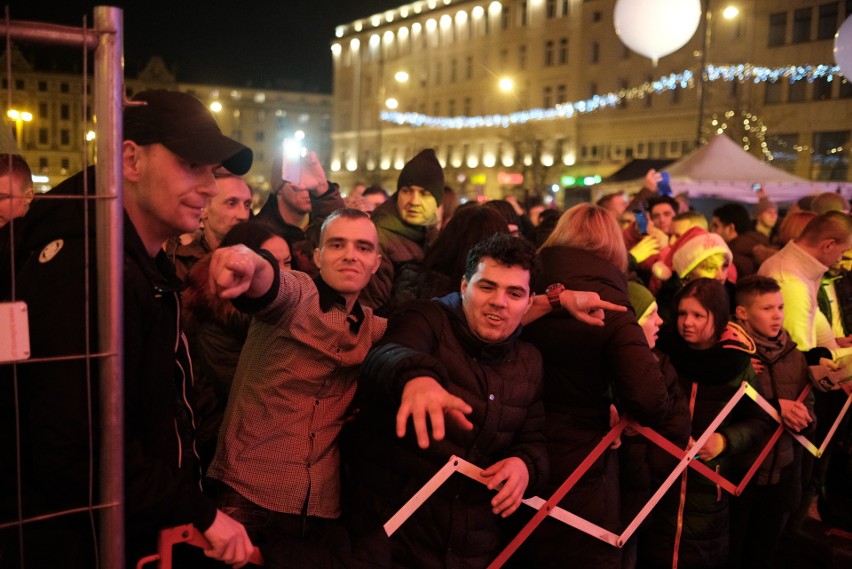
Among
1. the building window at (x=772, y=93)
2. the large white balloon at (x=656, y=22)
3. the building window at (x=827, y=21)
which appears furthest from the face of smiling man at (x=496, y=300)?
the building window at (x=772, y=93)

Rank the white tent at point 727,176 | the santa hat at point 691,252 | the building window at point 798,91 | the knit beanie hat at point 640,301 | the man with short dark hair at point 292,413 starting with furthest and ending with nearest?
the building window at point 798,91
the white tent at point 727,176
the santa hat at point 691,252
the knit beanie hat at point 640,301
the man with short dark hair at point 292,413

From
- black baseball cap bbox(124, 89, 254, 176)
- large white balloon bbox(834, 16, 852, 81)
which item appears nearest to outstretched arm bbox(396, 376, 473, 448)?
black baseball cap bbox(124, 89, 254, 176)

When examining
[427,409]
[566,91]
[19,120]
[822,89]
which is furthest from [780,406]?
[566,91]

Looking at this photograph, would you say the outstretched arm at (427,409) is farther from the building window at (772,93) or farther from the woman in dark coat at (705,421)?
the building window at (772,93)

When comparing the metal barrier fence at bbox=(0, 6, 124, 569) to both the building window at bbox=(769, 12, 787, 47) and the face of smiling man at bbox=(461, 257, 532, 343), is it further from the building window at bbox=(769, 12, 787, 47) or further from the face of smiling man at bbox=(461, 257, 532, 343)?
the building window at bbox=(769, 12, 787, 47)

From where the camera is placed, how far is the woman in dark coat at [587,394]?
3.50 meters

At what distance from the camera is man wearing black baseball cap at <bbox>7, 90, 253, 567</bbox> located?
6.71ft

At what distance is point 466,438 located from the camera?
10.1ft

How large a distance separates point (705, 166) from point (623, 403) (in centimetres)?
1243

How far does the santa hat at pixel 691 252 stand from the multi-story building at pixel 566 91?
2126cm

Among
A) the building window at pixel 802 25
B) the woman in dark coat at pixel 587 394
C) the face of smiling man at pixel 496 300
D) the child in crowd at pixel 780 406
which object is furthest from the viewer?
the building window at pixel 802 25

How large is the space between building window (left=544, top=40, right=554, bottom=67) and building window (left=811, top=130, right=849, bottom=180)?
23168 mm

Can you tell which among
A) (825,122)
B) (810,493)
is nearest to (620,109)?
(825,122)

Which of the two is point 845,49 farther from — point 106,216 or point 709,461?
point 106,216
